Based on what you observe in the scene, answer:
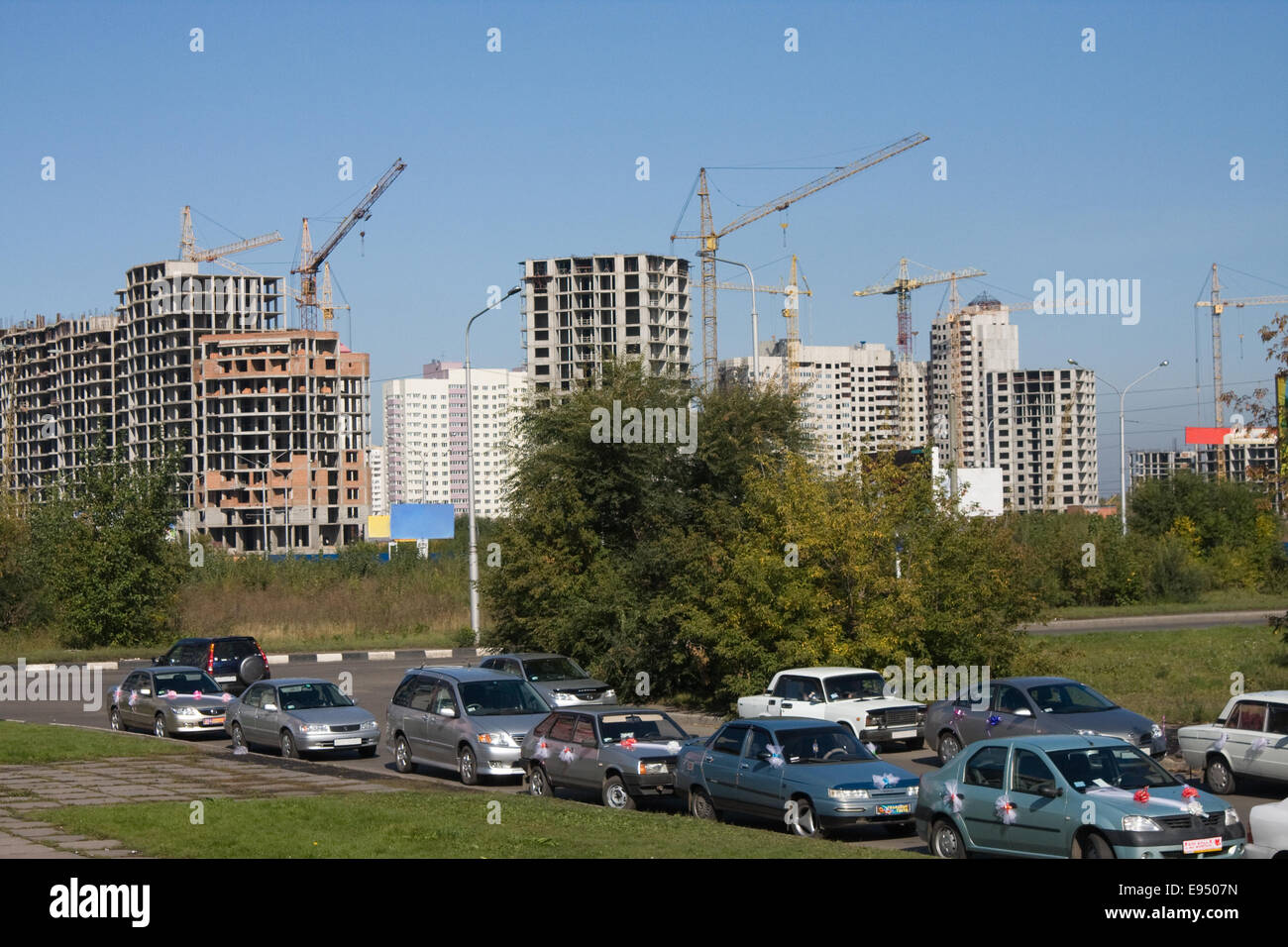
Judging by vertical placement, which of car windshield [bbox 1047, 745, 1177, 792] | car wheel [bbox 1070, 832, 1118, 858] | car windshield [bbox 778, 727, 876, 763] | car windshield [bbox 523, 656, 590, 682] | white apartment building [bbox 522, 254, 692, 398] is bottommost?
car windshield [bbox 523, 656, 590, 682]

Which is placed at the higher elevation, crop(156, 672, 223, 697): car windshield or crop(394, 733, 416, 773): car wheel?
crop(156, 672, 223, 697): car windshield

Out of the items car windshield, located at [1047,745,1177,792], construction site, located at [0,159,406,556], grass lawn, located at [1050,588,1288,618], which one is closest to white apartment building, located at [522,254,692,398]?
construction site, located at [0,159,406,556]

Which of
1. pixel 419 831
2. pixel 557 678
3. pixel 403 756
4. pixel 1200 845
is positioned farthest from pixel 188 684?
pixel 1200 845

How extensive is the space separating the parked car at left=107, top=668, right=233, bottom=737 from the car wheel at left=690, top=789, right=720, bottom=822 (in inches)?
496

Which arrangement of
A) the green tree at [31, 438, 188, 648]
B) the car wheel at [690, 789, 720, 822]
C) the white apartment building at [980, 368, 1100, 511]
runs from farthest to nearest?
the white apartment building at [980, 368, 1100, 511] → the green tree at [31, 438, 188, 648] → the car wheel at [690, 789, 720, 822]

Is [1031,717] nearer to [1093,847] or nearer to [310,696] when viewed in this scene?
[1093,847]

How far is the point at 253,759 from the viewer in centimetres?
2091

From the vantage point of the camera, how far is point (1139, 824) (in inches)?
443

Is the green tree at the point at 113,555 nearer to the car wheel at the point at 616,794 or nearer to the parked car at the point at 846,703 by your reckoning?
the parked car at the point at 846,703

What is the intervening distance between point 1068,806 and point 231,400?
145 metres

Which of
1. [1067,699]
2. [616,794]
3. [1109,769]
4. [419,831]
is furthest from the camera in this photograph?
[1067,699]

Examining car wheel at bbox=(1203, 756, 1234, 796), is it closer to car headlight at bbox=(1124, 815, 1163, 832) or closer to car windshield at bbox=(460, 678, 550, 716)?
car headlight at bbox=(1124, 815, 1163, 832)

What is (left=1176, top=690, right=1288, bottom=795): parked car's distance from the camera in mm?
16531
